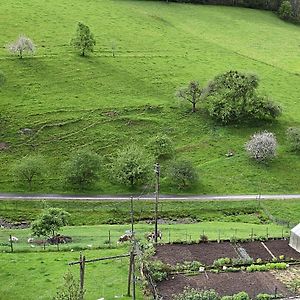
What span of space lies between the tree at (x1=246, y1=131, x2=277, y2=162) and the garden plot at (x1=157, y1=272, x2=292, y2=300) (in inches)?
1699

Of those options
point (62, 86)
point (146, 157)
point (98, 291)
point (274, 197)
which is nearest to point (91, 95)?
point (62, 86)

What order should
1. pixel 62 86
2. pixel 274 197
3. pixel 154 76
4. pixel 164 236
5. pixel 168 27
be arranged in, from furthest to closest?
pixel 168 27 < pixel 154 76 < pixel 62 86 < pixel 274 197 < pixel 164 236

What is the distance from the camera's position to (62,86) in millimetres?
113938

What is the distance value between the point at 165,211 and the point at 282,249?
23686 mm

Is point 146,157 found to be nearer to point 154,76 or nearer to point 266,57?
point 154,76

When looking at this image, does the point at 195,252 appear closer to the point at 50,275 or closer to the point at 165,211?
the point at 50,275

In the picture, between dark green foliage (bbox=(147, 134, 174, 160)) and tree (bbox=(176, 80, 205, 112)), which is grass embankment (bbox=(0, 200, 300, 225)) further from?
tree (bbox=(176, 80, 205, 112))

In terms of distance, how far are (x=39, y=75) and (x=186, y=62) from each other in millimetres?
36789

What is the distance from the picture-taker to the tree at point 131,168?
86.3 meters

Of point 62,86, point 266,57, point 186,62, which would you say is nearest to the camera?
point 62,86

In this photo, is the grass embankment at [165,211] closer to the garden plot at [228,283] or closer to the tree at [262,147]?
the tree at [262,147]

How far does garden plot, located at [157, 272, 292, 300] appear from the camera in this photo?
2016 inches

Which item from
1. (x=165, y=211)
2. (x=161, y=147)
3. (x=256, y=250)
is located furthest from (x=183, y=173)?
(x=256, y=250)

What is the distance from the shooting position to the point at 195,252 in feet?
197
